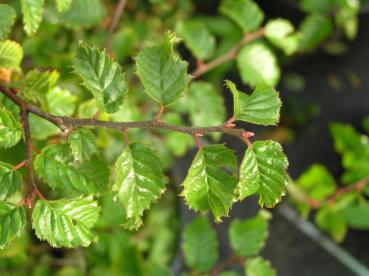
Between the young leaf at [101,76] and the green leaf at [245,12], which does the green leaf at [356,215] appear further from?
the young leaf at [101,76]

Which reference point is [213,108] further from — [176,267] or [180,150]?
[176,267]

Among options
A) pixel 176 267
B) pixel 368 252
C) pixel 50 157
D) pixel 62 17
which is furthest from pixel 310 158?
pixel 50 157

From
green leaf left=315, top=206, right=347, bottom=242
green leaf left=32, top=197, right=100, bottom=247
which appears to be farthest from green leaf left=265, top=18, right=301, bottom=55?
green leaf left=32, top=197, right=100, bottom=247

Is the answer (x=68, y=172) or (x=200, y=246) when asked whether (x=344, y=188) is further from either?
(x=68, y=172)

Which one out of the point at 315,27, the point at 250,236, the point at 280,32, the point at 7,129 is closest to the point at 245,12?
the point at 280,32

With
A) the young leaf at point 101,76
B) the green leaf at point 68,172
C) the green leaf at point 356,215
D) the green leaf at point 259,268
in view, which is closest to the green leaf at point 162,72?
the young leaf at point 101,76

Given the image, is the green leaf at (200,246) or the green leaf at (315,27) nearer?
the green leaf at (200,246)
